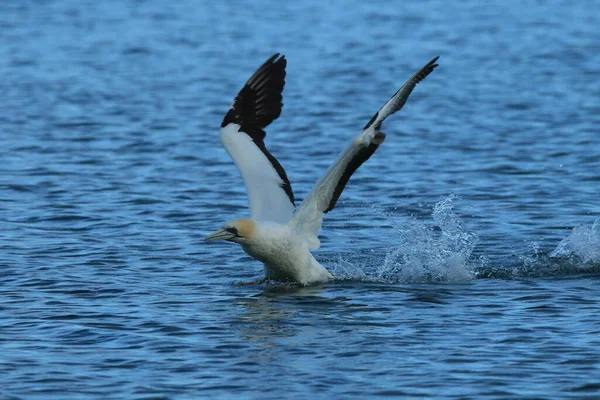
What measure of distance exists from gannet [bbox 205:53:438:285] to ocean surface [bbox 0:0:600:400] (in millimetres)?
319

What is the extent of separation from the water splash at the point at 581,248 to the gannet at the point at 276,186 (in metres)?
2.14

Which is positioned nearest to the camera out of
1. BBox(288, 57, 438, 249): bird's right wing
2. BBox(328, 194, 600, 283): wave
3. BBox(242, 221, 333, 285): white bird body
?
Answer: BBox(288, 57, 438, 249): bird's right wing

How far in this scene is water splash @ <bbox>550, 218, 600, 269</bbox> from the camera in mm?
11617

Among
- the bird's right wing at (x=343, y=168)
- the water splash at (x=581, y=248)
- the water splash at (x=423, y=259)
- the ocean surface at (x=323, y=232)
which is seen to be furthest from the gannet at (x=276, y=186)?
the water splash at (x=581, y=248)

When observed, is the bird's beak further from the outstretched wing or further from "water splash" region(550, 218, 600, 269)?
"water splash" region(550, 218, 600, 269)

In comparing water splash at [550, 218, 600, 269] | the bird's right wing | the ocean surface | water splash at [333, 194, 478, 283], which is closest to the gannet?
the bird's right wing

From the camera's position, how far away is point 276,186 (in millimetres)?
11812

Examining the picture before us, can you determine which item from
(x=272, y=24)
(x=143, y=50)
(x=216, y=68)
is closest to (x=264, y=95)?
(x=216, y=68)

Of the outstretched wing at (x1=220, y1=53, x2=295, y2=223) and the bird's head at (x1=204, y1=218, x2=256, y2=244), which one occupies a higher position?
the outstretched wing at (x1=220, y1=53, x2=295, y2=223)

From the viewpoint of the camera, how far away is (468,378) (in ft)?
27.5

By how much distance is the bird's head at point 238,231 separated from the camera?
1078 cm

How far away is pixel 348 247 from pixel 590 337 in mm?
3860

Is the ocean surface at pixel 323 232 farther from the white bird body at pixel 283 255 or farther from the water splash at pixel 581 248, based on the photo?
the white bird body at pixel 283 255

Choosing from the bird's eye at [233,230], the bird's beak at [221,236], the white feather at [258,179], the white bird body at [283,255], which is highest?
the white feather at [258,179]
